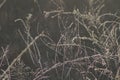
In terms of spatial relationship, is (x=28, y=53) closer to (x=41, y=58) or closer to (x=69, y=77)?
(x=41, y=58)

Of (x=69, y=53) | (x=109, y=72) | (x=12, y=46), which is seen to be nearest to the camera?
(x=109, y=72)

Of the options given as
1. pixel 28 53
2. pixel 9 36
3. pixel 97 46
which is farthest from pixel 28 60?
pixel 97 46

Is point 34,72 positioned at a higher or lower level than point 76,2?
lower

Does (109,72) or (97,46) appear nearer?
(109,72)

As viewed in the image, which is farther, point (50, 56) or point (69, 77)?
point (50, 56)

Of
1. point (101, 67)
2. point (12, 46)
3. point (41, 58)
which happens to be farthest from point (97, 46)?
point (12, 46)

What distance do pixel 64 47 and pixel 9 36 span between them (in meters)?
0.45

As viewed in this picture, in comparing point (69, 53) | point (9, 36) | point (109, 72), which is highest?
point (9, 36)

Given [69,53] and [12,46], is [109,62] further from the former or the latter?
[12,46]

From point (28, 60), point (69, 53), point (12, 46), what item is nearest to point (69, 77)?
point (69, 53)

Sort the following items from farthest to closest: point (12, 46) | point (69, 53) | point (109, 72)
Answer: point (12, 46), point (69, 53), point (109, 72)

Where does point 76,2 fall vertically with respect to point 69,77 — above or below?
above

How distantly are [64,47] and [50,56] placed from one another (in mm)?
198

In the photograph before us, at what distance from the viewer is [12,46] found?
2.17 m
